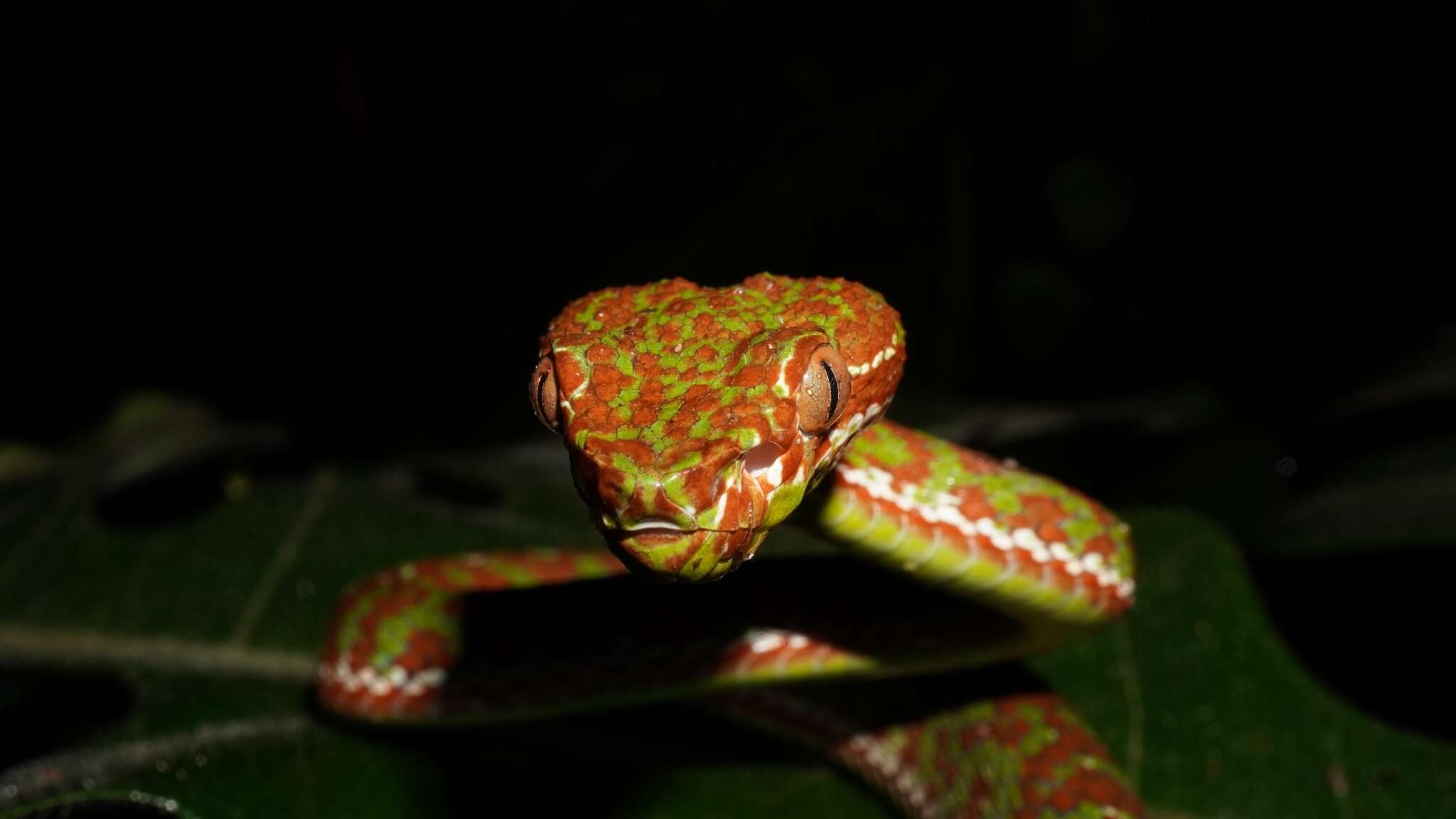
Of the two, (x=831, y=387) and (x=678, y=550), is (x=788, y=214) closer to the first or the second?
(x=831, y=387)

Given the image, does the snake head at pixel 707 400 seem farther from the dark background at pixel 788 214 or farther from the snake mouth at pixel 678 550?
the dark background at pixel 788 214

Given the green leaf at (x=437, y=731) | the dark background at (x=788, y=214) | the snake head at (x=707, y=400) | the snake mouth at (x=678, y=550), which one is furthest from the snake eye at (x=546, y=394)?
the dark background at (x=788, y=214)

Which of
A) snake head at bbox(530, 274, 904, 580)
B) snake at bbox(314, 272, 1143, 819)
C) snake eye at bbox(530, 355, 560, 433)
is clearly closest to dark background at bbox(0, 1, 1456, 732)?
snake at bbox(314, 272, 1143, 819)

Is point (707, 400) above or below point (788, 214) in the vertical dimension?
above

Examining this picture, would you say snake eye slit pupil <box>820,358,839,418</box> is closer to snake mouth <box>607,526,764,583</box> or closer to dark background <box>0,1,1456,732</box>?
snake mouth <box>607,526,764,583</box>

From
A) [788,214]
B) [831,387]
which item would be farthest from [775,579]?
[788,214]

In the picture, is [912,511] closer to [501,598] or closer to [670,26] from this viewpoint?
[501,598]
